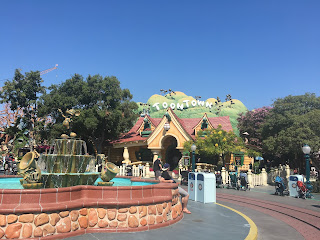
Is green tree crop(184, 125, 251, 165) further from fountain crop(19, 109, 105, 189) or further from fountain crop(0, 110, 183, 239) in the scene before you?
fountain crop(19, 109, 105, 189)

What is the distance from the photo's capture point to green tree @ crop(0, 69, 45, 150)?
40031mm

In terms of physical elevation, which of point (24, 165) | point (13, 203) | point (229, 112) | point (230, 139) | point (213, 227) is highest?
point (229, 112)

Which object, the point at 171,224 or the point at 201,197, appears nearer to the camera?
the point at 171,224

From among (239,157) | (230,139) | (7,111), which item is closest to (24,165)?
(230,139)

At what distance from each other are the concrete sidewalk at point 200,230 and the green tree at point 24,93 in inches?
1434

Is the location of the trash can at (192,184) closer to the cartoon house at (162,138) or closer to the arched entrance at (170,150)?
the cartoon house at (162,138)

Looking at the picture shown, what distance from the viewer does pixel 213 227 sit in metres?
7.89

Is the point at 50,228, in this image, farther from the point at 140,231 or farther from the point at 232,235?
the point at 232,235

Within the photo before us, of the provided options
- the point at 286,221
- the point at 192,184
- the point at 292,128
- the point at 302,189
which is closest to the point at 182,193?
the point at 192,184

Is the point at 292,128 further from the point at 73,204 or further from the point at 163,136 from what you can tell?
the point at 73,204

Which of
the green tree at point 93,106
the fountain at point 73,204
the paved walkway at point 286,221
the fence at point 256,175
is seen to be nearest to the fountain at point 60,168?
the fountain at point 73,204

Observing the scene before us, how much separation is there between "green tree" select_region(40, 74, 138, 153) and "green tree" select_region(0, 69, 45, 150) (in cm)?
447

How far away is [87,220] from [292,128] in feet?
83.0

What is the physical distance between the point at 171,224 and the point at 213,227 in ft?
3.91
